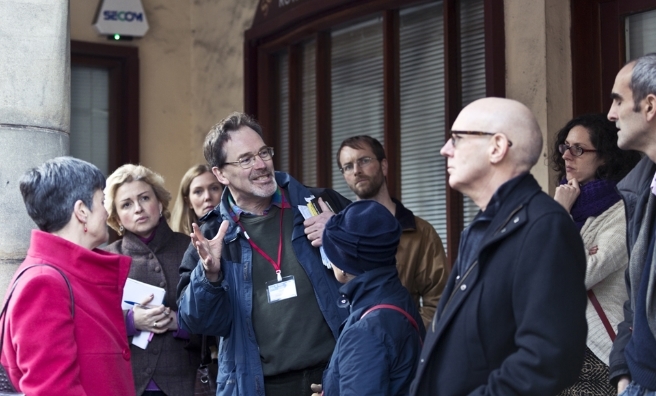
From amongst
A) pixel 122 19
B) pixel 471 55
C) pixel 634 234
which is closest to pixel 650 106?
pixel 634 234

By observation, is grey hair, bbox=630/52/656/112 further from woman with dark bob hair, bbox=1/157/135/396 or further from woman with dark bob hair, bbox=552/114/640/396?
woman with dark bob hair, bbox=1/157/135/396

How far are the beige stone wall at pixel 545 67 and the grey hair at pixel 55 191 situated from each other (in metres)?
2.59

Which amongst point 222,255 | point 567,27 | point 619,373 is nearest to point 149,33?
point 567,27

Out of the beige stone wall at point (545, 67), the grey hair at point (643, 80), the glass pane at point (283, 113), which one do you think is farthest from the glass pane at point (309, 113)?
the grey hair at point (643, 80)

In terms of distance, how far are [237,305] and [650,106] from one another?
5.64 ft

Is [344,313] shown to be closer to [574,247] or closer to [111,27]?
[574,247]

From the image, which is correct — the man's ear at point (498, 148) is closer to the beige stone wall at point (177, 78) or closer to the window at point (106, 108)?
the beige stone wall at point (177, 78)

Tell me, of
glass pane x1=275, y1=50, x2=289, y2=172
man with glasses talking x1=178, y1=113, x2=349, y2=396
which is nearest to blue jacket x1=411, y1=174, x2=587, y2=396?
man with glasses talking x1=178, y1=113, x2=349, y2=396

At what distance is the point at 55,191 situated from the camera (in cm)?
297

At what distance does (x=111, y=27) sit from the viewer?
7.43 meters

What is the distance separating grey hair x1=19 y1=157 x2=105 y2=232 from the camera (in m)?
2.96

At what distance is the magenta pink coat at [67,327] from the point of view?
2.71m

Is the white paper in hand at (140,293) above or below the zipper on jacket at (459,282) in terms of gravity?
below

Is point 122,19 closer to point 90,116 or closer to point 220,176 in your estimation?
point 90,116
